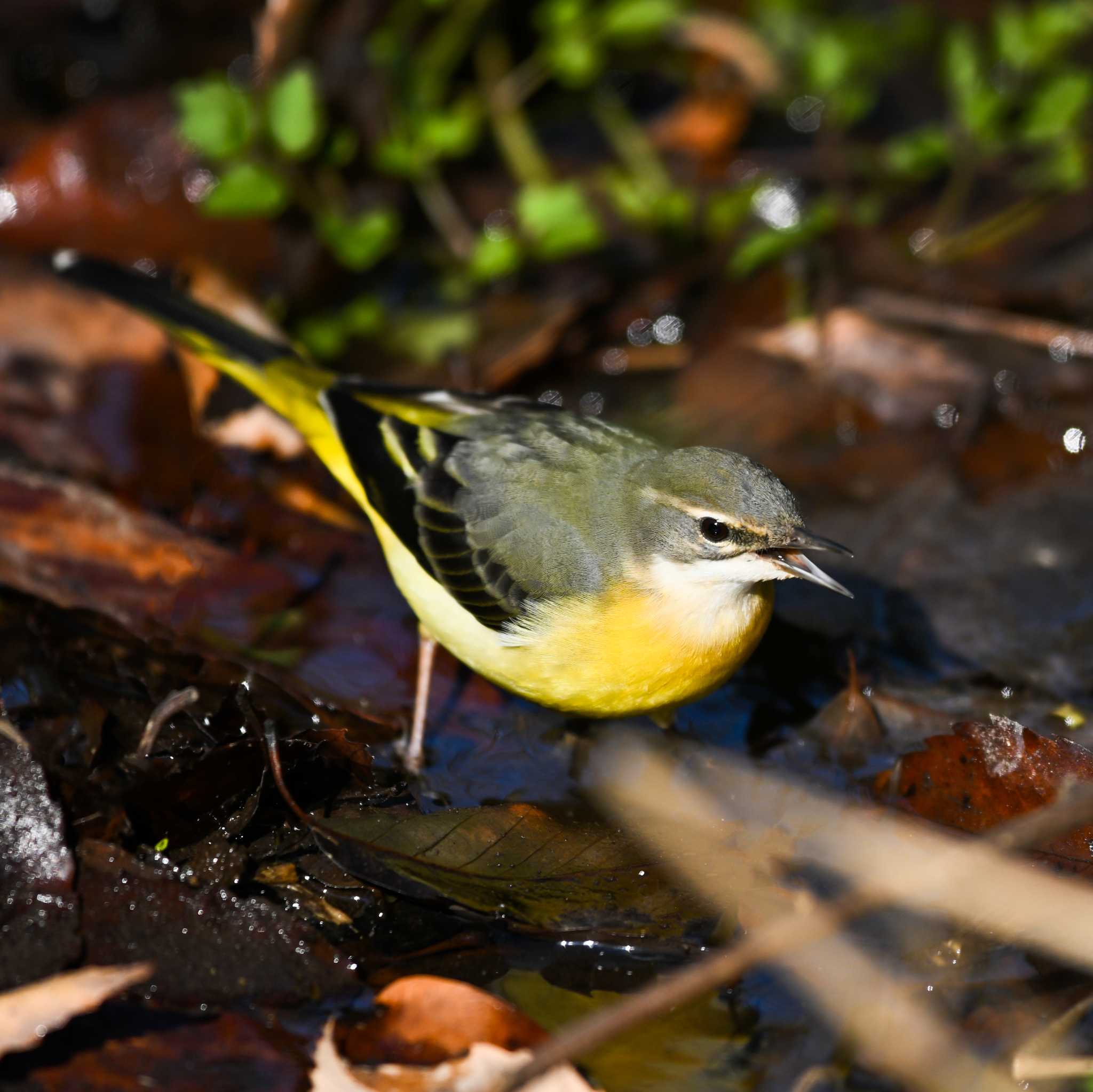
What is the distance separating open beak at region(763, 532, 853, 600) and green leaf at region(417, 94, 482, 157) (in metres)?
4.20

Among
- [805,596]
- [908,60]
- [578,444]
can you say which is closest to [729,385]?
[805,596]

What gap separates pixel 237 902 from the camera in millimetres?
4184

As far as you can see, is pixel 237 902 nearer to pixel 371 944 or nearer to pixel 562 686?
pixel 371 944

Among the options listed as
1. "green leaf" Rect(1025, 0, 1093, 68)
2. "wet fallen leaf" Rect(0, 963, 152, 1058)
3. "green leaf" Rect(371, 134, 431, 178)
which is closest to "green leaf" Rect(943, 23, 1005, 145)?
"green leaf" Rect(1025, 0, 1093, 68)

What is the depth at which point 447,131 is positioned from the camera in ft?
25.5

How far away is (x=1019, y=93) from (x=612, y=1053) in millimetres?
6910

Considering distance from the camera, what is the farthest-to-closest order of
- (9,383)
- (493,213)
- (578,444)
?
1. (493,213)
2. (9,383)
3. (578,444)

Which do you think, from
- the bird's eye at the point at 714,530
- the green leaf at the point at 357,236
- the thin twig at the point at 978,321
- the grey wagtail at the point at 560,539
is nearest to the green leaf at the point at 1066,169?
the thin twig at the point at 978,321

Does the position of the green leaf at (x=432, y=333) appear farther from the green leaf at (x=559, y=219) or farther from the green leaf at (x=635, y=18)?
the green leaf at (x=635, y=18)

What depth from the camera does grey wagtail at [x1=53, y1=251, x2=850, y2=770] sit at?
474 centimetres

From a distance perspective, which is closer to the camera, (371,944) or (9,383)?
(371,944)

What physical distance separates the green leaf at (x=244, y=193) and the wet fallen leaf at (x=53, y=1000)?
14.6 ft

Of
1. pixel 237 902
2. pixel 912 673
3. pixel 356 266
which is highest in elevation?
pixel 356 266

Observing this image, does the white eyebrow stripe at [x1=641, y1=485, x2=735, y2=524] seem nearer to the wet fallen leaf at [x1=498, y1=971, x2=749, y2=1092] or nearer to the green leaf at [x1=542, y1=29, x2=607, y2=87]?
the wet fallen leaf at [x1=498, y1=971, x2=749, y2=1092]
